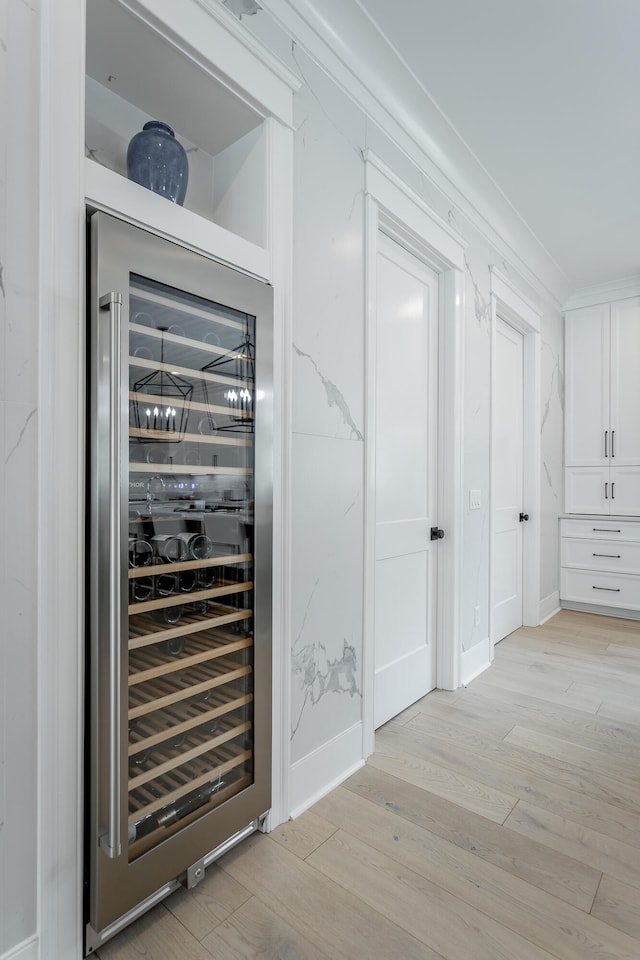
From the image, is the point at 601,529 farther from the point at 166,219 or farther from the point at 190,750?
the point at 166,219

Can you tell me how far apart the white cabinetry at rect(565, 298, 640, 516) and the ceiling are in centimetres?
A: 126

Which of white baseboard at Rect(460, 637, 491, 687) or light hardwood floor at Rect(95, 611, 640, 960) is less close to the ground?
white baseboard at Rect(460, 637, 491, 687)

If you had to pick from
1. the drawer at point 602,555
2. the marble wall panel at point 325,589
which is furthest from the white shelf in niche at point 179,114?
the drawer at point 602,555

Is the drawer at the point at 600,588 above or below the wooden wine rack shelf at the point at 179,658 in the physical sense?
below

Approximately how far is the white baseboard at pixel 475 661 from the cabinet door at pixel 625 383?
7.37 feet

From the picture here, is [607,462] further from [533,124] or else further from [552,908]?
[552,908]

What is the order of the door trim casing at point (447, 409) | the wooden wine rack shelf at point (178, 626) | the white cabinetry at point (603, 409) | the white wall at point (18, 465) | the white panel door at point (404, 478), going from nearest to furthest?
the white wall at point (18, 465)
the wooden wine rack shelf at point (178, 626)
the white panel door at point (404, 478)
the door trim casing at point (447, 409)
the white cabinetry at point (603, 409)

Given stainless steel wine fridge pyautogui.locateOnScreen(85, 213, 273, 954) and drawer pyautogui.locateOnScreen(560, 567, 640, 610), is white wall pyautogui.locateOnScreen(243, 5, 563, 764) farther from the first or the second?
drawer pyautogui.locateOnScreen(560, 567, 640, 610)

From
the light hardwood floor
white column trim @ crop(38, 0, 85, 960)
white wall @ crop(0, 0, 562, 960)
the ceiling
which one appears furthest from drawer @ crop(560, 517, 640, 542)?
white column trim @ crop(38, 0, 85, 960)

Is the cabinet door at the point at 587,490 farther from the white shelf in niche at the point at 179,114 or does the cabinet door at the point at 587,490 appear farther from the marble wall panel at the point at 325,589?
the white shelf in niche at the point at 179,114

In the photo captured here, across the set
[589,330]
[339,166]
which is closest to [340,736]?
[339,166]

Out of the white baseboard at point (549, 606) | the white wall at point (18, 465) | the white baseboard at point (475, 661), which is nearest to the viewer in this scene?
the white wall at point (18, 465)

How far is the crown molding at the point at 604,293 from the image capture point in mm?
4246

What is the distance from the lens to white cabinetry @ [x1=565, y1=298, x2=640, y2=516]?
4.28 m
